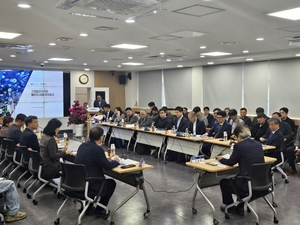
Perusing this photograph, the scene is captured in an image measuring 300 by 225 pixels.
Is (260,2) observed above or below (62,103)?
above

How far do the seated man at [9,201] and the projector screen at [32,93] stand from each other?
9.20m

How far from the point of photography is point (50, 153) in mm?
4719

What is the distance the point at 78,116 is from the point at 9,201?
26.3 feet

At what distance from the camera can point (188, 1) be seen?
12.3 feet

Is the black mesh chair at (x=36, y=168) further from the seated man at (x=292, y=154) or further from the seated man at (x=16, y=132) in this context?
the seated man at (x=292, y=154)

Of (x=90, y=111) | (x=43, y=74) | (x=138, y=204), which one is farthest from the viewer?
(x=43, y=74)

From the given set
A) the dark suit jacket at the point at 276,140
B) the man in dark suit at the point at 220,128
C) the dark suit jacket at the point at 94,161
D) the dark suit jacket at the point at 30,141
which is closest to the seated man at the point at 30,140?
the dark suit jacket at the point at 30,141

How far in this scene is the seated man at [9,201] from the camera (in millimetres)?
3863

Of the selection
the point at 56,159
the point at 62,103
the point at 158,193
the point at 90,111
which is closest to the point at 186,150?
the point at 158,193

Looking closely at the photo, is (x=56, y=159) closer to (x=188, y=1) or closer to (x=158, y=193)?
(x=158, y=193)

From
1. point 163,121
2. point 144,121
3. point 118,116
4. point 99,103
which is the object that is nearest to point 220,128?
point 163,121

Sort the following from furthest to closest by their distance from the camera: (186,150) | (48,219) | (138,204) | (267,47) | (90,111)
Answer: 1. (90,111)
2. (267,47)
3. (186,150)
4. (138,204)
5. (48,219)

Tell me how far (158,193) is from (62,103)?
953 cm

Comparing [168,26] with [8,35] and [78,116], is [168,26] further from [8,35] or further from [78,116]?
[78,116]
